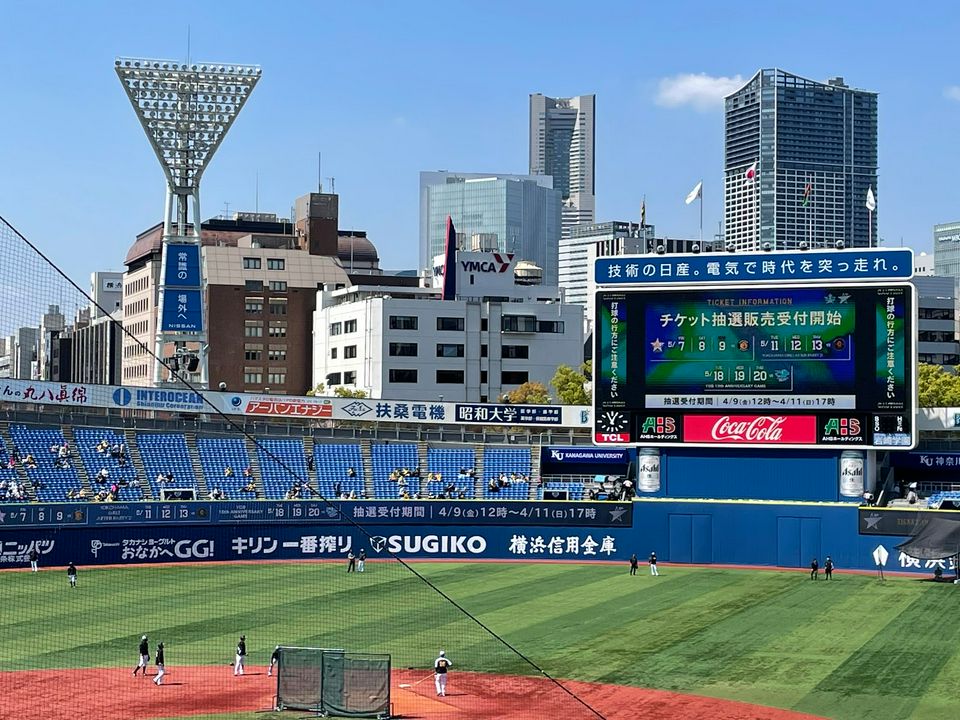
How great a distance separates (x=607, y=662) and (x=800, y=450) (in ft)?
89.9

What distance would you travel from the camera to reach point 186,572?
61094mm

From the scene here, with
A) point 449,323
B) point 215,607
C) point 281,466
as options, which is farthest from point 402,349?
point 215,607

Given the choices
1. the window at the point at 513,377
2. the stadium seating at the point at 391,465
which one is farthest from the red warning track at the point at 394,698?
the window at the point at 513,377

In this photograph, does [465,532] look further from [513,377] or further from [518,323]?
[518,323]

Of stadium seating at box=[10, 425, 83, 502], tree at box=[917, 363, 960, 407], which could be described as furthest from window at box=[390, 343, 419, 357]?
stadium seating at box=[10, 425, 83, 502]

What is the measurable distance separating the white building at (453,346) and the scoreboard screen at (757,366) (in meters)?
56.2

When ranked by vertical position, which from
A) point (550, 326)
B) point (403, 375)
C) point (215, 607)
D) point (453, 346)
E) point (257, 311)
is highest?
point (257, 311)

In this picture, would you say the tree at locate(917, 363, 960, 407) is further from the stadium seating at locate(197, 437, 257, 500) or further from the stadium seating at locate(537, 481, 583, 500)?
the stadium seating at locate(197, 437, 257, 500)

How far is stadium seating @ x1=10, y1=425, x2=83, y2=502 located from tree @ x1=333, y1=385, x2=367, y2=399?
160ft

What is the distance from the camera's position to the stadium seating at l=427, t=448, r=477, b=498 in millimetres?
71938

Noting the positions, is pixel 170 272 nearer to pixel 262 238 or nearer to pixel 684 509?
pixel 684 509

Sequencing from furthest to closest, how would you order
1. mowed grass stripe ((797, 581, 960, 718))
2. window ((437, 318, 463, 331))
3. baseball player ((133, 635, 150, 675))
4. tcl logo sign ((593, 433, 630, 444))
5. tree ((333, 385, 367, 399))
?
window ((437, 318, 463, 331)) → tree ((333, 385, 367, 399)) → tcl logo sign ((593, 433, 630, 444)) → baseball player ((133, 635, 150, 675)) → mowed grass stripe ((797, 581, 960, 718))

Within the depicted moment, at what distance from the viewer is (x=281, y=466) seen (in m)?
69.5

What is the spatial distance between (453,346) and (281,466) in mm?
54499
